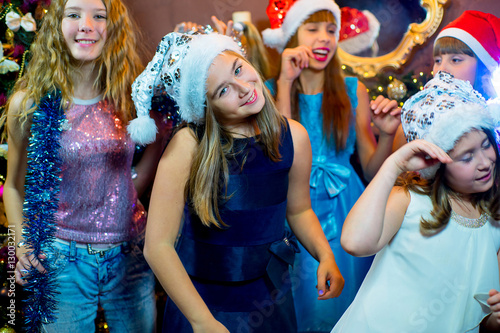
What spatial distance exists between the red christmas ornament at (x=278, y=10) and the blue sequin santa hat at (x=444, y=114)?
4.26ft

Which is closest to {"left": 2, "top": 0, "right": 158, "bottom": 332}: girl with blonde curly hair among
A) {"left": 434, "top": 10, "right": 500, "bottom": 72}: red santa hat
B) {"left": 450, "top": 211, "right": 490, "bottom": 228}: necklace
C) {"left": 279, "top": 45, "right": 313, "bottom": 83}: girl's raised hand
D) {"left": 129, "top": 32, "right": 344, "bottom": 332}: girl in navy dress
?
{"left": 129, "top": 32, "right": 344, "bottom": 332}: girl in navy dress

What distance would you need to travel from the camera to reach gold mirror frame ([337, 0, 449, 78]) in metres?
2.96

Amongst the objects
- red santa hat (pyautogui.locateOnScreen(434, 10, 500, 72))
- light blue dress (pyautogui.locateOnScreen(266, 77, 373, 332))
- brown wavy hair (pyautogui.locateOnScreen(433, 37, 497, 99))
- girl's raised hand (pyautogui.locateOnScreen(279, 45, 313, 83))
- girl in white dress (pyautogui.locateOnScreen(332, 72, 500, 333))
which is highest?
red santa hat (pyautogui.locateOnScreen(434, 10, 500, 72))

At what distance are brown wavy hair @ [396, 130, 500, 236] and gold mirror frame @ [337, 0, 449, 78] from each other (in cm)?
166

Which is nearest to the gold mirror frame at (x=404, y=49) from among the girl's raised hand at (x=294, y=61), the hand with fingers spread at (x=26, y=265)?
the girl's raised hand at (x=294, y=61)

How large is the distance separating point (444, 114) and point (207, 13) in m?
1.96

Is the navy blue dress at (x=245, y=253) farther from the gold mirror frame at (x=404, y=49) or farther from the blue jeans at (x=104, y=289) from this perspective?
the gold mirror frame at (x=404, y=49)

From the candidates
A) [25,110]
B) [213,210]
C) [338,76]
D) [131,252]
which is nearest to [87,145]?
[25,110]

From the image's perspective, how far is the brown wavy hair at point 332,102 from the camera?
252 cm

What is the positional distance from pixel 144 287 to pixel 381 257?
958 millimetres

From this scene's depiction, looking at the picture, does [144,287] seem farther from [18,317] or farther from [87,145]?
[18,317]

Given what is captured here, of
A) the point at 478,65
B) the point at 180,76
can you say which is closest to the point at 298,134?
the point at 180,76

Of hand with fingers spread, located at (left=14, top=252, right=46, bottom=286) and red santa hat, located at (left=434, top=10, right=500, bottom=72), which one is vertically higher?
red santa hat, located at (left=434, top=10, right=500, bottom=72)

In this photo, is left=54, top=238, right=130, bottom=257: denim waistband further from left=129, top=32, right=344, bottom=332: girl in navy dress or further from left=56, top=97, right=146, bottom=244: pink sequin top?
left=129, top=32, right=344, bottom=332: girl in navy dress
